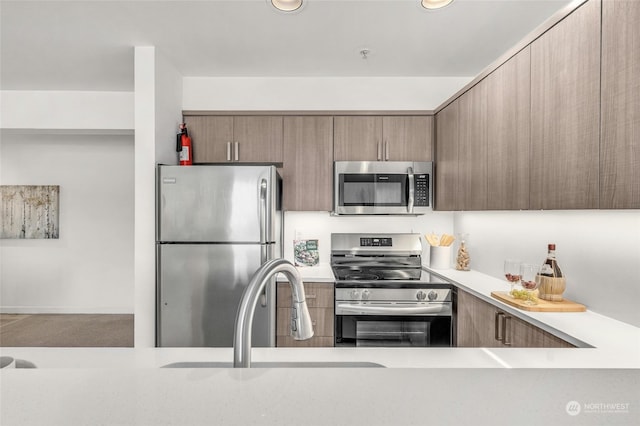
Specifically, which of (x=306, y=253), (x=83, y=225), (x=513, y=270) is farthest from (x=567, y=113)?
(x=83, y=225)

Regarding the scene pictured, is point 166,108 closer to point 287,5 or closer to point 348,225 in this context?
point 287,5

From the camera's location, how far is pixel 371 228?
3.27 metres

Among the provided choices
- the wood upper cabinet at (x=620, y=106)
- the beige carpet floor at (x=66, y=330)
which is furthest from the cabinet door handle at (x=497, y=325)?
the beige carpet floor at (x=66, y=330)

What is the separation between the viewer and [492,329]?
196 centimetres

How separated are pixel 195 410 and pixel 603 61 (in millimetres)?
1774

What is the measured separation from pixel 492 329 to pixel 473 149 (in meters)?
1.16

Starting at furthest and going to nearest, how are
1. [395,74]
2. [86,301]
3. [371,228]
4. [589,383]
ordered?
[86,301]
[371,228]
[395,74]
[589,383]

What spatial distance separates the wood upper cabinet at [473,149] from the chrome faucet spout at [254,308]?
1.96m

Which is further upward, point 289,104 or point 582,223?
point 289,104

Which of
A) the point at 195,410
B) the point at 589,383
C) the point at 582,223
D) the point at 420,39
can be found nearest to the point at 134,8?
the point at 420,39

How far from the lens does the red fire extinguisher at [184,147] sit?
2803 mm

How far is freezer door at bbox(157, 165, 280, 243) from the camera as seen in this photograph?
2336 mm

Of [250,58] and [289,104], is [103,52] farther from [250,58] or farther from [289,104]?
[289,104]

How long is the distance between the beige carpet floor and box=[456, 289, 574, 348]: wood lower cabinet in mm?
3056
